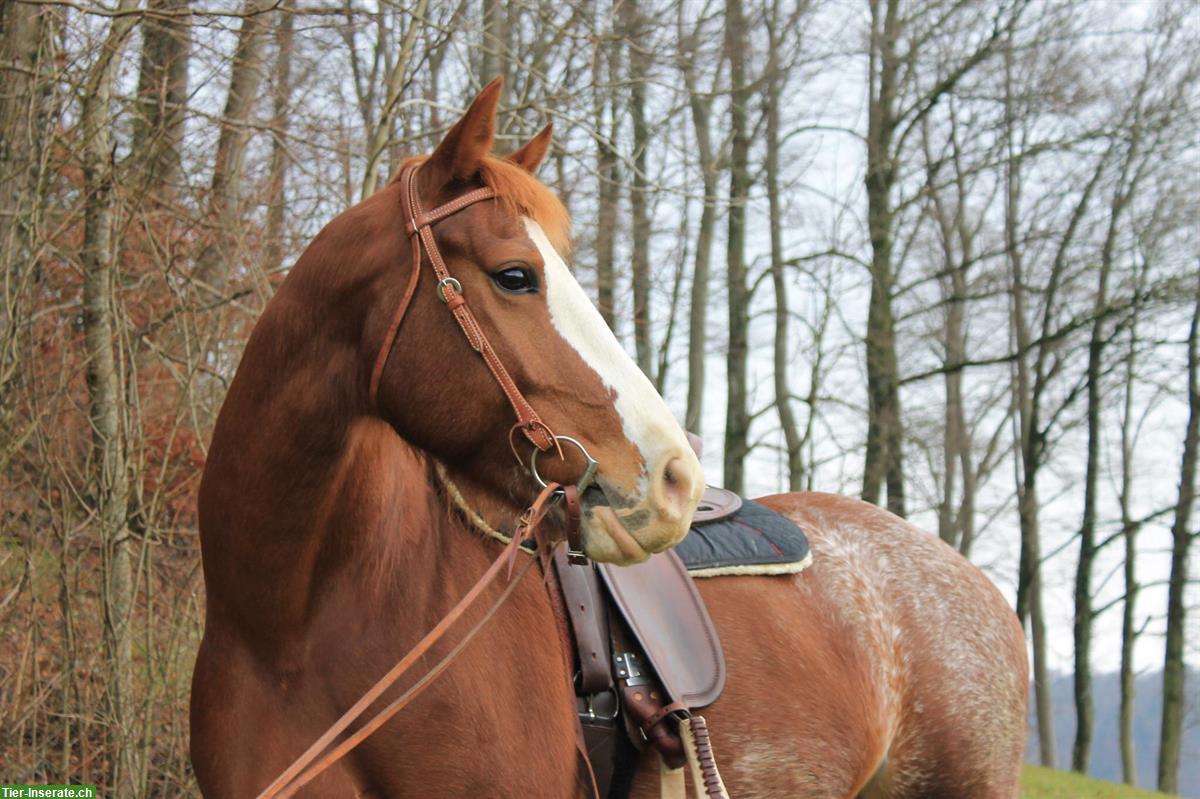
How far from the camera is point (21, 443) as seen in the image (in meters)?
4.61

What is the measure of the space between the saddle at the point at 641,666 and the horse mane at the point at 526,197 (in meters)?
0.88

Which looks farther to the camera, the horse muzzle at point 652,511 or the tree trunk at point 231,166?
the tree trunk at point 231,166

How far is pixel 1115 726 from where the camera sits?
80.0 ft

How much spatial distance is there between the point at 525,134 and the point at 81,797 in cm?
507

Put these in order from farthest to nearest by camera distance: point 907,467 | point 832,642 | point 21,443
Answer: point 907,467, point 21,443, point 832,642

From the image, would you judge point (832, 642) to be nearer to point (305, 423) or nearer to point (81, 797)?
point (305, 423)

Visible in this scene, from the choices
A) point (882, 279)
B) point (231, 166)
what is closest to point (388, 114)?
point (231, 166)

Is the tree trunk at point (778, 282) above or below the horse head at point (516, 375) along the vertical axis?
above

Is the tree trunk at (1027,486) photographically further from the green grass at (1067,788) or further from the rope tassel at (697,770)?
the rope tassel at (697,770)

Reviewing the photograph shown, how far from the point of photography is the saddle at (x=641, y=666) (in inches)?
112

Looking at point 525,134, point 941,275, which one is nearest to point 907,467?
point 941,275

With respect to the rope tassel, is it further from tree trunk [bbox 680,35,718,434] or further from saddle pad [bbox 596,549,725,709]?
tree trunk [bbox 680,35,718,434]

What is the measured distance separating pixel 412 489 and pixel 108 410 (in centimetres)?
270

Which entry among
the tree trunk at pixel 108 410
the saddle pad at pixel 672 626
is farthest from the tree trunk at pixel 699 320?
the saddle pad at pixel 672 626
